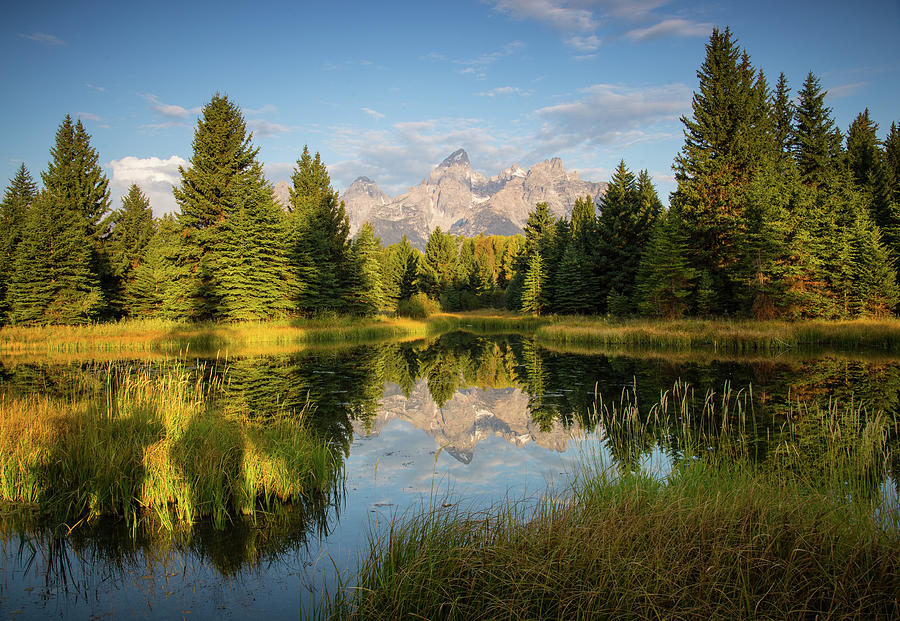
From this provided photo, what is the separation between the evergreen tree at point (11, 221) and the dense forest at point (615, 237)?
5.0 inches

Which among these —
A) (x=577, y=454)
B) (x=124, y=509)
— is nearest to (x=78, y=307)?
(x=124, y=509)

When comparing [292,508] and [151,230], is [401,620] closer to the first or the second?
[292,508]

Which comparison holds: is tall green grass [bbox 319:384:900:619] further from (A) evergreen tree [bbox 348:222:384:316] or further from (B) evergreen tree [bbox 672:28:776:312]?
(A) evergreen tree [bbox 348:222:384:316]

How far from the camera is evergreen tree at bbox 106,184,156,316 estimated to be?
37875 mm

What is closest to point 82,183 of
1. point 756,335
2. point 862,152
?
point 756,335

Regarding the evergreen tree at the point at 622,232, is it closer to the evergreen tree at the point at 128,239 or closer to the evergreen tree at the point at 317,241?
the evergreen tree at the point at 317,241

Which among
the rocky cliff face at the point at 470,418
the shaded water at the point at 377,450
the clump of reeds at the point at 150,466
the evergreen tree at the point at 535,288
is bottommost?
the rocky cliff face at the point at 470,418

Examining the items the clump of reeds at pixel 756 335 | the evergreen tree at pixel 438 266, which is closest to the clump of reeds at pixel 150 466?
the clump of reeds at pixel 756 335

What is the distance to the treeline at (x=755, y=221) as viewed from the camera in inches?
977

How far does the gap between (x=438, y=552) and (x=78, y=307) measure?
3368 cm

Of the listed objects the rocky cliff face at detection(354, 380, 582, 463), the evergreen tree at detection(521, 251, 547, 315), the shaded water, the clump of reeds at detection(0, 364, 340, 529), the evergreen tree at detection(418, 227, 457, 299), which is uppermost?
the evergreen tree at detection(418, 227, 457, 299)

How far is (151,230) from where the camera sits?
1815 inches

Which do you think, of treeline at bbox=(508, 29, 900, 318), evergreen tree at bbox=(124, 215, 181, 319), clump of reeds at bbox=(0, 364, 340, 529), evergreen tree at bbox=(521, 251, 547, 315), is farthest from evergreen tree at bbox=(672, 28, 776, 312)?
evergreen tree at bbox=(124, 215, 181, 319)

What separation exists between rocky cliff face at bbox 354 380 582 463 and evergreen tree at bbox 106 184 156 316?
33.3 metres
